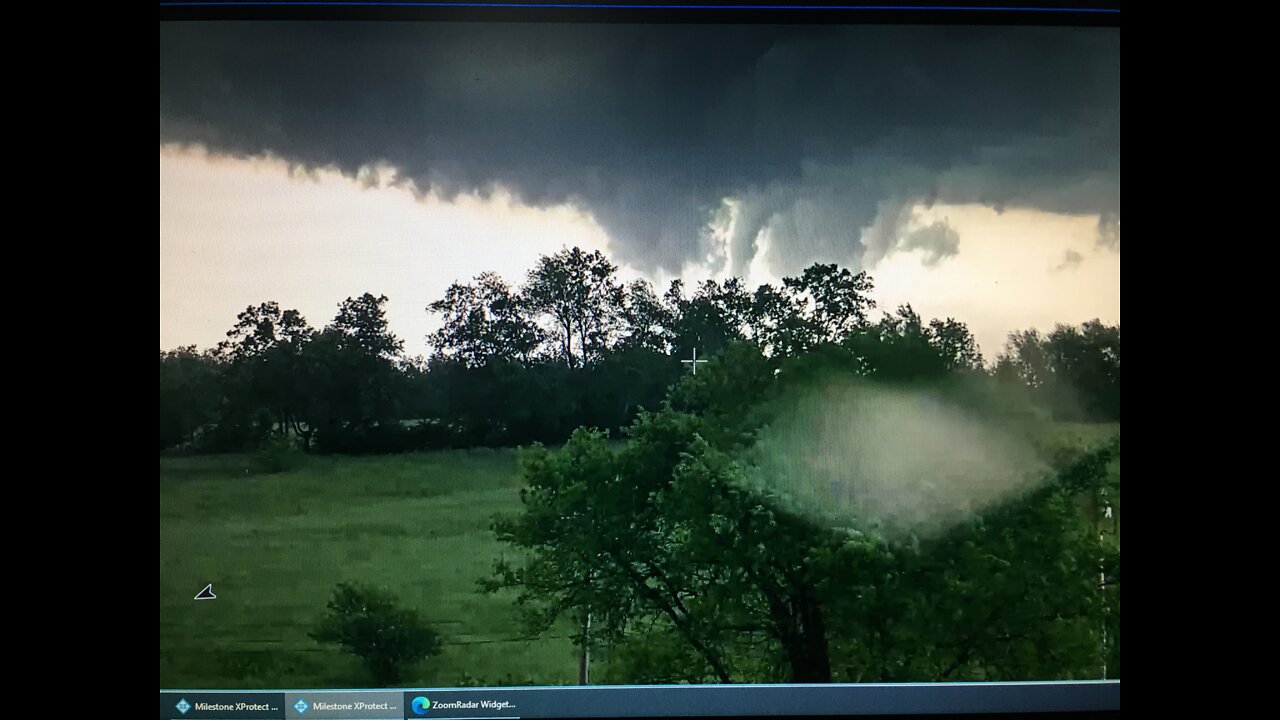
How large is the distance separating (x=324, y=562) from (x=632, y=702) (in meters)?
0.86

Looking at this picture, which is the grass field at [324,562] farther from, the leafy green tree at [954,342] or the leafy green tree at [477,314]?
the leafy green tree at [954,342]

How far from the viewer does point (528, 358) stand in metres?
1.88

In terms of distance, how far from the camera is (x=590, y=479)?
188 centimetres

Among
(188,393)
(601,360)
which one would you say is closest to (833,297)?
(601,360)

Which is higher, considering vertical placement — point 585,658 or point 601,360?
point 601,360

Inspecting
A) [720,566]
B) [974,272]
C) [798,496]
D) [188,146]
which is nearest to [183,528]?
[188,146]

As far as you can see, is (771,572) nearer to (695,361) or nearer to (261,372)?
(695,361)

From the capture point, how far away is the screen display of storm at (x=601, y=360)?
1854 millimetres

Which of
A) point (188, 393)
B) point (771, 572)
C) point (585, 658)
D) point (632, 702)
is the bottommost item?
point (632, 702)

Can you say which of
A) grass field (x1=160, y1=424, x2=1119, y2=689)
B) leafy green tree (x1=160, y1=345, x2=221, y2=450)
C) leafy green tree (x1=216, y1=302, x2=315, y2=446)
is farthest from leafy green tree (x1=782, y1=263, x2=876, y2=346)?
leafy green tree (x1=160, y1=345, x2=221, y2=450)

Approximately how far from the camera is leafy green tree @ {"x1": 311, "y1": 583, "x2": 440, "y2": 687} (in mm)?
1839

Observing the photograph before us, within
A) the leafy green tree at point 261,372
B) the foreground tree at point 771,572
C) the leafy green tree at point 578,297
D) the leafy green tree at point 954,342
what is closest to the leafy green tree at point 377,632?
the foreground tree at point 771,572
